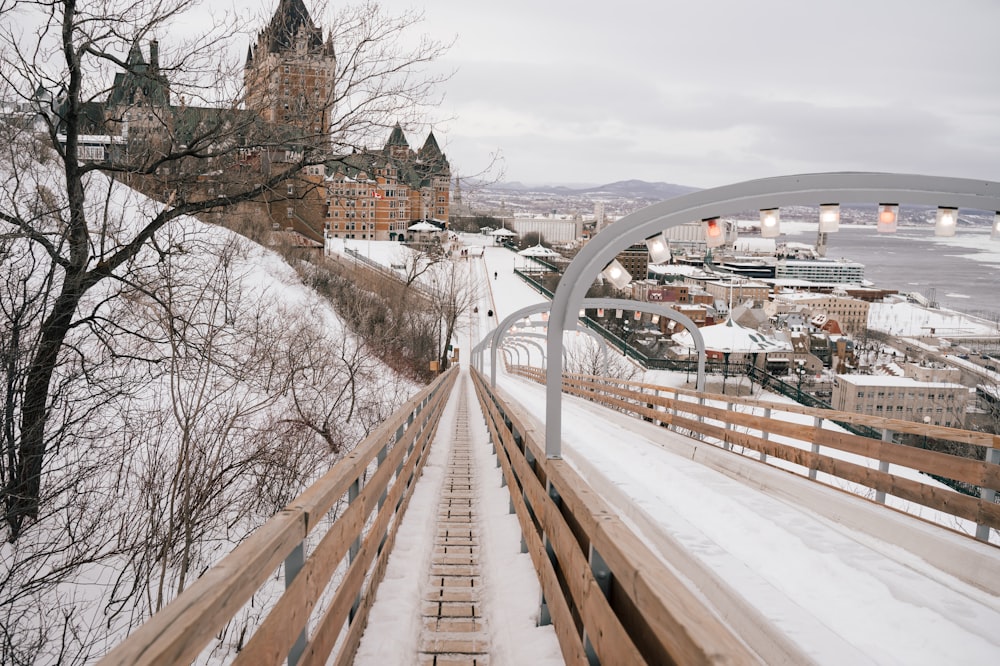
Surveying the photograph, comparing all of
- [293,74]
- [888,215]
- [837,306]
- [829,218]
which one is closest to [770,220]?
[829,218]

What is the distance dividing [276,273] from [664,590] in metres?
26.9

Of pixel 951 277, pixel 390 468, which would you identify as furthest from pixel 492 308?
pixel 951 277

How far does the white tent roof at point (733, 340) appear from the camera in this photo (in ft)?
66.0

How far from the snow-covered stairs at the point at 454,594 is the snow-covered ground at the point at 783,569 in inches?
4.4

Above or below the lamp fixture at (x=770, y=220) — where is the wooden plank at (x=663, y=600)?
below

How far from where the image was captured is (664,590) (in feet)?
5.84

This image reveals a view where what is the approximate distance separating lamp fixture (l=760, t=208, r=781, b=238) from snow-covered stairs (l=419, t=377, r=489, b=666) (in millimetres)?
3380

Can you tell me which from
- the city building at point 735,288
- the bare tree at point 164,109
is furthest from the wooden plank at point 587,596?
the city building at point 735,288

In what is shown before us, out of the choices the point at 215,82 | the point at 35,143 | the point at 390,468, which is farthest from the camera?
the point at 35,143

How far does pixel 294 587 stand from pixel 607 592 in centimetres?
115

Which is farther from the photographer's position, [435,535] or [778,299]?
[778,299]

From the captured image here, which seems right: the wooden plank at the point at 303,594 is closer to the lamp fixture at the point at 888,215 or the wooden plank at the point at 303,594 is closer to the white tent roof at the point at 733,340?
the lamp fixture at the point at 888,215

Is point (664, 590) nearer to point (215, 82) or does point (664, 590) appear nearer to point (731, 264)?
point (215, 82)

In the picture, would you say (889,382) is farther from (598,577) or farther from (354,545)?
(598,577)
